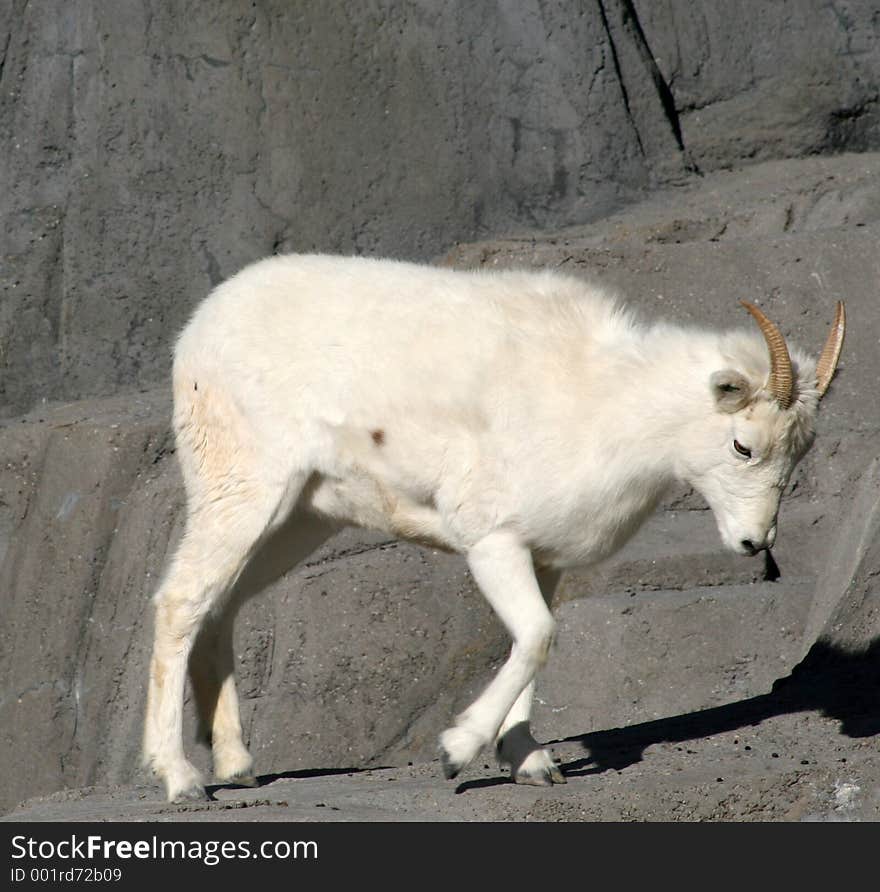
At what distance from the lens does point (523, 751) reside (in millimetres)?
5484

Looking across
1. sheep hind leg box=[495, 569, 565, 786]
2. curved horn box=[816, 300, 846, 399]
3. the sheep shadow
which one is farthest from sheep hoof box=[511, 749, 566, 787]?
curved horn box=[816, 300, 846, 399]

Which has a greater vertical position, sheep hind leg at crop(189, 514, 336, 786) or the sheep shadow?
sheep hind leg at crop(189, 514, 336, 786)

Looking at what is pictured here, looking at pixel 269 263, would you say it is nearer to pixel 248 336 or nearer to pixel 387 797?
pixel 248 336

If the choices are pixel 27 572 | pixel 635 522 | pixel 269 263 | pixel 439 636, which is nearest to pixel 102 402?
pixel 27 572

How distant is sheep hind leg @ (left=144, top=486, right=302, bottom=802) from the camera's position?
223 inches

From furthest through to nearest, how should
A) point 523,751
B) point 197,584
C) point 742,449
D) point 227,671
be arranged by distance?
point 227,671
point 197,584
point 523,751
point 742,449

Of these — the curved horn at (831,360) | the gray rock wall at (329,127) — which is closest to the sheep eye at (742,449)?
the curved horn at (831,360)

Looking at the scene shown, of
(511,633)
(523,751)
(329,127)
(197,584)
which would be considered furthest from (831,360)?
(329,127)

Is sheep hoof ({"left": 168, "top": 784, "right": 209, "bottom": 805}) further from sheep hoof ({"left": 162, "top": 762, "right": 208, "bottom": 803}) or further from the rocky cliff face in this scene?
the rocky cliff face

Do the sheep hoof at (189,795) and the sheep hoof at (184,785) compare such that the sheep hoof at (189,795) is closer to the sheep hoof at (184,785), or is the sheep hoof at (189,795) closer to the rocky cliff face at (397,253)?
the sheep hoof at (184,785)

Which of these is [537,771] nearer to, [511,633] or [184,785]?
[511,633]

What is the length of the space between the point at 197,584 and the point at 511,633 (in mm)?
1203
